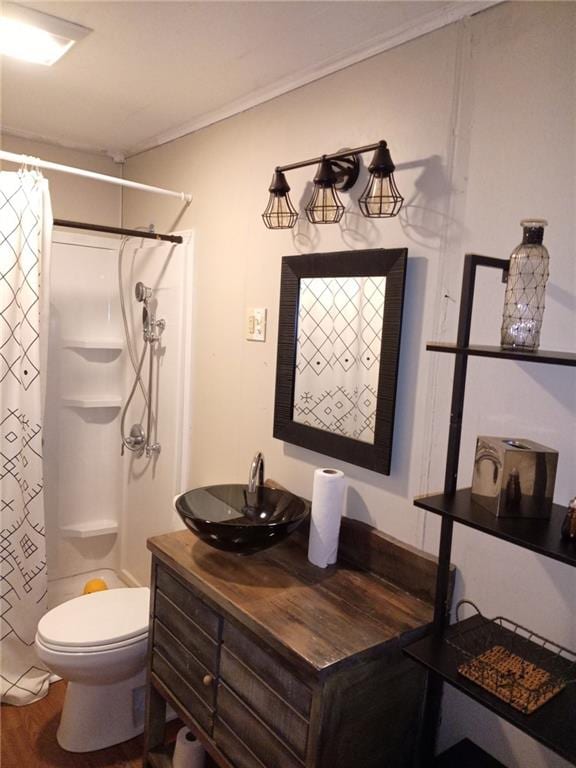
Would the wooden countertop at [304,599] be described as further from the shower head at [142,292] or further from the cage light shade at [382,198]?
the shower head at [142,292]

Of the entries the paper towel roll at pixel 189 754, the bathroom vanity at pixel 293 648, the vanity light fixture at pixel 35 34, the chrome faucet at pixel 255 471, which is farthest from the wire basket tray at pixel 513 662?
the vanity light fixture at pixel 35 34

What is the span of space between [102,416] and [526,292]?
7.84 feet

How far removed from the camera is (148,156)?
2.80 metres

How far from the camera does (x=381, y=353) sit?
1619 millimetres

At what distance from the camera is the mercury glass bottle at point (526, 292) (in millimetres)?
1128

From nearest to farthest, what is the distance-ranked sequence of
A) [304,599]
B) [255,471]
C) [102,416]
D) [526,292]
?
[526,292] < [304,599] < [255,471] < [102,416]

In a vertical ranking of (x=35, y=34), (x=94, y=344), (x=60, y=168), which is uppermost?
(x=35, y=34)

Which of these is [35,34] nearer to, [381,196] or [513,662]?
[381,196]

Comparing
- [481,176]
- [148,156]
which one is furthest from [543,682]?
[148,156]

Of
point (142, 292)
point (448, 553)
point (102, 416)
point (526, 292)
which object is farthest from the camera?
point (102, 416)

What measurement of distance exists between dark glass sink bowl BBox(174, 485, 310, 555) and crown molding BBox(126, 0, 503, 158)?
141 centimetres

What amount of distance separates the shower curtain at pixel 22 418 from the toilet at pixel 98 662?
283mm

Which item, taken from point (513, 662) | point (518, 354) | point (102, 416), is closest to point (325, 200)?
point (518, 354)

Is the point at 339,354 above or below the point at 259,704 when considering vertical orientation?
above
